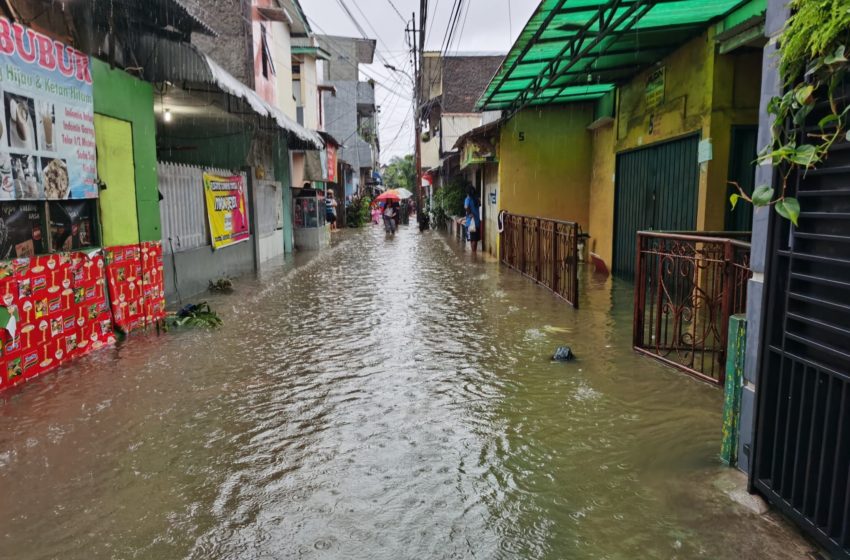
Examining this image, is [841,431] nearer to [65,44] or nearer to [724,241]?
[724,241]

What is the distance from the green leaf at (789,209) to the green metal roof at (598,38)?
3803 mm

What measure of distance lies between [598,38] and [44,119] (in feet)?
20.0

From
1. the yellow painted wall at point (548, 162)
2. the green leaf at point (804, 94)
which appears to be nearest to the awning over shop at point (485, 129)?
the yellow painted wall at point (548, 162)

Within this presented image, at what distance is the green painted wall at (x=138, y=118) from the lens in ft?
22.8

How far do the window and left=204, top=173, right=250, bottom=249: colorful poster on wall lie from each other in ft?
15.6

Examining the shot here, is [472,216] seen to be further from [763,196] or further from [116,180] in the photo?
[763,196]

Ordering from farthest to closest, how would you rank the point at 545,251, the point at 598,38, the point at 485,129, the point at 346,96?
the point at 346,96 → the point at 485,129 → the point at 545,251 → the point at 598,38

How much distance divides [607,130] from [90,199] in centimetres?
1031

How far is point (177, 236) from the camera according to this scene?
10109 millimetres

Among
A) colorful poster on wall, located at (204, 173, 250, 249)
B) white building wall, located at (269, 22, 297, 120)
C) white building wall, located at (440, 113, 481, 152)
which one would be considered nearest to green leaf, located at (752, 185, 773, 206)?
colorful poster on wall, located at (204, 173, 250, 249)

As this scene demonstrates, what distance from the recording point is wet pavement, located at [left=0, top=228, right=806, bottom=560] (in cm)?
300

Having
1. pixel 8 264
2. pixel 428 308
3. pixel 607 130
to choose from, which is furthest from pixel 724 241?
pixel 607 130

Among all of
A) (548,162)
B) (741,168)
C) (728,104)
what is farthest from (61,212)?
(548,162)

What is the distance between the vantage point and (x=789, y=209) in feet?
9.08
